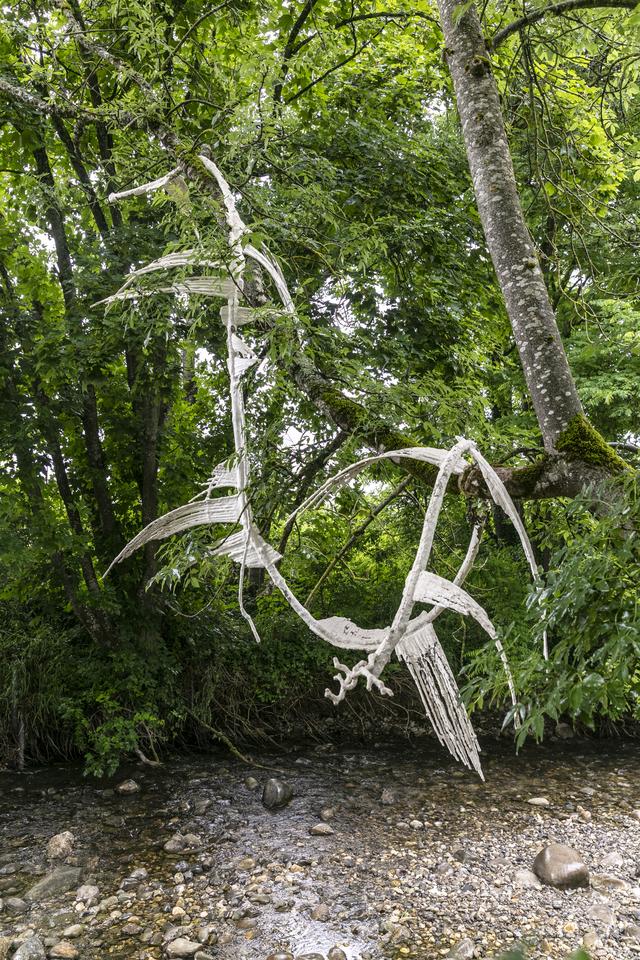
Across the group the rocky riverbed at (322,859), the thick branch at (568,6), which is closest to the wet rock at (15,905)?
the rocky riverbed at (322,859)

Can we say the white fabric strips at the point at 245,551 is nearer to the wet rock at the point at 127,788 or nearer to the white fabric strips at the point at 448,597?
the white fabric strips at the point at 448,597

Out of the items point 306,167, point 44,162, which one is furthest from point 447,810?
point 44,162

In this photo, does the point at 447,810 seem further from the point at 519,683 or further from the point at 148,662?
the point at 519,683

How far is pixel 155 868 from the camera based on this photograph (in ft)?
13.7

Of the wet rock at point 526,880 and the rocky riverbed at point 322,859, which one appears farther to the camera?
the wet rock at point 526,880

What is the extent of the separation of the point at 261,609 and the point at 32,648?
216cm

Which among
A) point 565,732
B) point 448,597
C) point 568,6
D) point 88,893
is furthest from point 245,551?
point 565,732

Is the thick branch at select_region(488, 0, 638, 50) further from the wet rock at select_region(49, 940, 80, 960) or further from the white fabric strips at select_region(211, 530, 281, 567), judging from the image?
the wet rock at select_region(49, 940, 80, 960)

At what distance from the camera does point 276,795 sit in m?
5.14

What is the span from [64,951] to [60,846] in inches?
46.7

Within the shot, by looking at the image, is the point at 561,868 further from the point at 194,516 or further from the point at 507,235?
the point at 507,235

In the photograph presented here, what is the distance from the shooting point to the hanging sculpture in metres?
1.89

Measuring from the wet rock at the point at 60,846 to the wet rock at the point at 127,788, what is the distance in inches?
32.8

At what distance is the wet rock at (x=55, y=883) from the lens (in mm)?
3820
